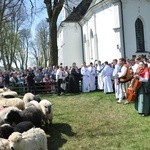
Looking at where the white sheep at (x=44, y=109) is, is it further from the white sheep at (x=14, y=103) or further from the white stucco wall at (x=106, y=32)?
the white stucco wall at (x=106, y=32)

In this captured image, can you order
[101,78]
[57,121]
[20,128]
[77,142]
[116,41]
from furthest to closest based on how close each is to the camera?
[116,41]
[101,78]
[57,121]
[77,142]
[20,128]

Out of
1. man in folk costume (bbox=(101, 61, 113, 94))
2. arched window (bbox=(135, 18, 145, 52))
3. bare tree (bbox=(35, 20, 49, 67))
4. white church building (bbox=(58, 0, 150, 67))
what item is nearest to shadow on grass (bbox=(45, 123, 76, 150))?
man in folk costume (bbox=(101, 61, 113, 94))

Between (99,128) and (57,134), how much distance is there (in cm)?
147

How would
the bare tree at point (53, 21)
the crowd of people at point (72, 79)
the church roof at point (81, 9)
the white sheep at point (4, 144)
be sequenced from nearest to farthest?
the white sheep at point (4, 144)
the crowd of people at point (72, 79)
the bare tree at point (53, 21)
the church roof at point (81, 9)

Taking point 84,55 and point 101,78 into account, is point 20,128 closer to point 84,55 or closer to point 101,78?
point 101,78

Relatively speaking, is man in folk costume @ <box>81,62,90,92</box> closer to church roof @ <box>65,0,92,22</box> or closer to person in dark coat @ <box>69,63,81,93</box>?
person in dark coat @ <box>69,63,81,93</box>

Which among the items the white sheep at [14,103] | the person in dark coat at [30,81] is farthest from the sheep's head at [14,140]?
the person in dark coat at [30,81]

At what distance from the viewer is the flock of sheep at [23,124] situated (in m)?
8.98

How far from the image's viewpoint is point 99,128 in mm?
12953

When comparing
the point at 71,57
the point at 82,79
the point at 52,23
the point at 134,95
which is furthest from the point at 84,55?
the point at 134,95

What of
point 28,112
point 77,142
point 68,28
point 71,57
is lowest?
point 77,142

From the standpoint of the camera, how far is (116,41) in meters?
36.4

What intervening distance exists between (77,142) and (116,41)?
25927mm

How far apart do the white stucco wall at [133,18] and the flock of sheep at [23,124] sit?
2260 centimetres
